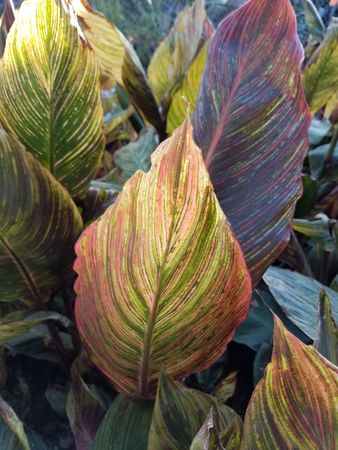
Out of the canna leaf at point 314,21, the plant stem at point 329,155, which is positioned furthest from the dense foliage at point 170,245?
the canna leaf at point 314,21

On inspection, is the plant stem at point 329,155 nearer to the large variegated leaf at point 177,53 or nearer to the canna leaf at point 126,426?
the large variegated leaf at point 177,53

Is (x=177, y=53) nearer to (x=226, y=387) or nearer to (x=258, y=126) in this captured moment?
(x=258, y=126)

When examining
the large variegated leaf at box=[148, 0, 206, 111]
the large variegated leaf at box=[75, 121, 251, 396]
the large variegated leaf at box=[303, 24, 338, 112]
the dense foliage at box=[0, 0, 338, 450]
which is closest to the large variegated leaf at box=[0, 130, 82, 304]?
the dense foliage at box=[0, 0, 338, 450]

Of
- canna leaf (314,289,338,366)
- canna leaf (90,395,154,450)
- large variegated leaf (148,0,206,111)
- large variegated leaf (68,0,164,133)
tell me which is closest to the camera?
canna leaf (314,289,338,366)

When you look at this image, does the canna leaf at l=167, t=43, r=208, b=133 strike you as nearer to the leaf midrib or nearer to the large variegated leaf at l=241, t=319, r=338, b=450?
the leaf midrib

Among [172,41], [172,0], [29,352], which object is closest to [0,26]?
[172,41]

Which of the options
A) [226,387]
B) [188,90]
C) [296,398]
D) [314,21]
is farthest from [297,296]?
[314,21]

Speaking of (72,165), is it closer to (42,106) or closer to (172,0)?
(42,106)
